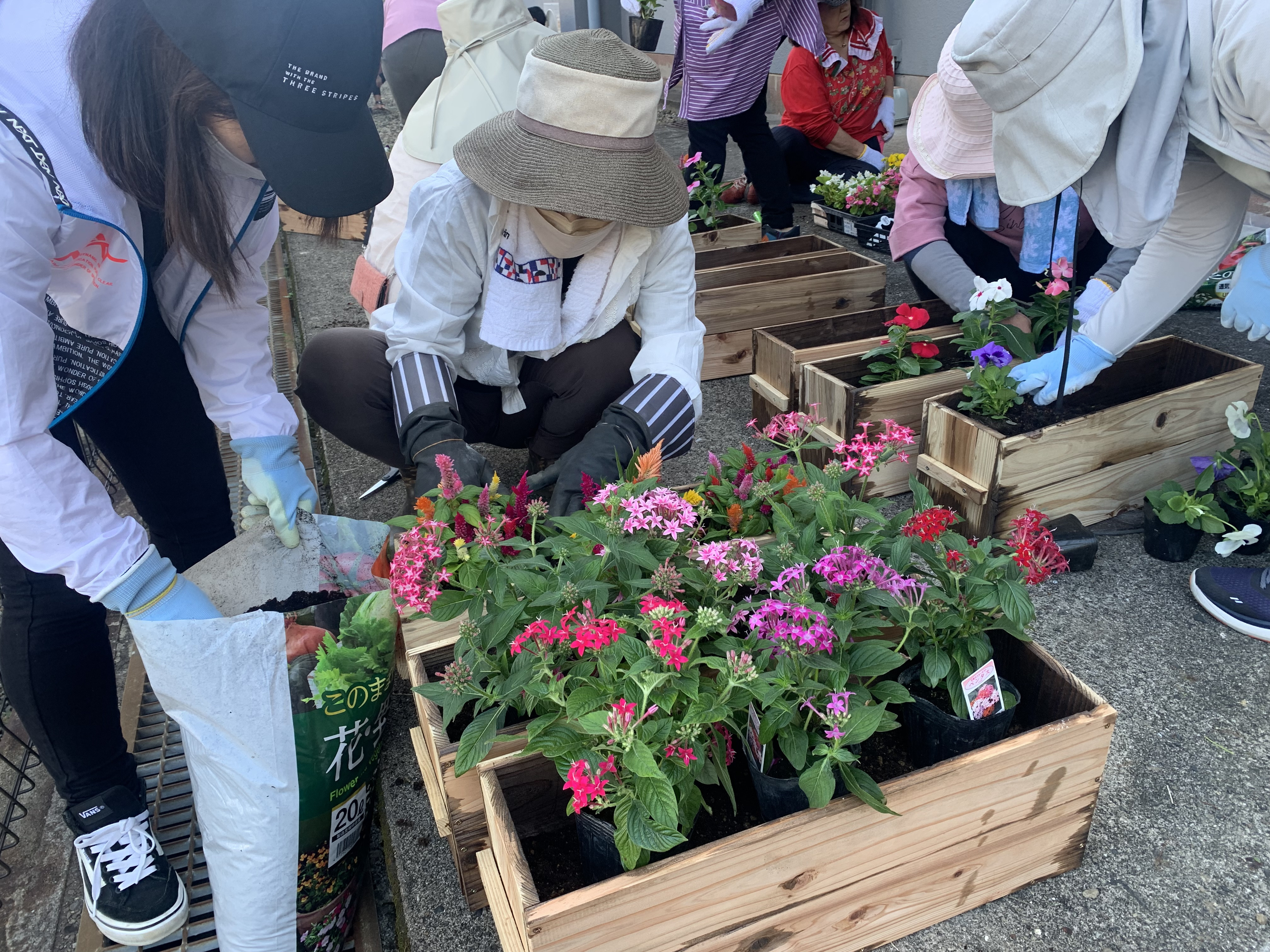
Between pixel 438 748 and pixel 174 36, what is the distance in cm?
101

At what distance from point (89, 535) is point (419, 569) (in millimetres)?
453

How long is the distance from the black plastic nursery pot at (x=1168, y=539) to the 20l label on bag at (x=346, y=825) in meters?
1.79

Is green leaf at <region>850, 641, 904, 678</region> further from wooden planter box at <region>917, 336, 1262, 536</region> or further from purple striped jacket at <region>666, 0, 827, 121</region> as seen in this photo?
purple striped jacket at <region>666, 0, 827, 121</region>

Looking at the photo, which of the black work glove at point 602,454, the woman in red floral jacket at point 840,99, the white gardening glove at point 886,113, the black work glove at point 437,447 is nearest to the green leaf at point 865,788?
the black work glove at point 602,454

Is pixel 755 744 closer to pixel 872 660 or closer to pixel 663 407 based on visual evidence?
pixel 872 660

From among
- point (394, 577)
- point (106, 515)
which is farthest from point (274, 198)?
point (394, 577)

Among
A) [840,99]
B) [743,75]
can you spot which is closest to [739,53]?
[743,75]

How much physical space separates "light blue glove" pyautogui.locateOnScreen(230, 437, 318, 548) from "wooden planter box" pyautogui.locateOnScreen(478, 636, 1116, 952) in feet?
2.31

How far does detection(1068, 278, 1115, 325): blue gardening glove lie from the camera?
234 cm

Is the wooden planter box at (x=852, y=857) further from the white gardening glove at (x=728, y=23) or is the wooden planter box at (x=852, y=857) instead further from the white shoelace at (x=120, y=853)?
the white gardening glove at (x=728, y=23)

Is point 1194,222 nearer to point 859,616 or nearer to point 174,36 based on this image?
point 859,616

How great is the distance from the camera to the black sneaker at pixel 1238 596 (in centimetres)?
179

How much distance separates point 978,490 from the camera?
202cm

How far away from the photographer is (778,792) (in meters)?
1.14
